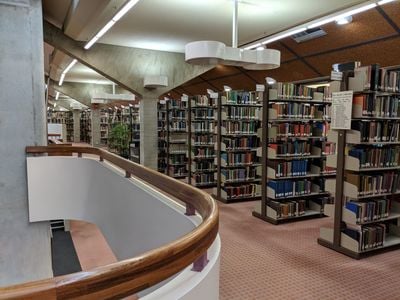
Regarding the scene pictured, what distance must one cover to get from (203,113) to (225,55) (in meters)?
3.43

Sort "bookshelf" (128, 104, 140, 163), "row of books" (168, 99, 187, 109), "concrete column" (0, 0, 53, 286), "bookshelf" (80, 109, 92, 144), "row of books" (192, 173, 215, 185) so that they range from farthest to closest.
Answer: "bookshelf" (80, 109, 92, 144) < "bookshelf" (128, 104, 140, 163) < "row of books" (168, 99, 187, 109) < "row of books" (192, 173, 215, 185) < "concrete column" (0, 0, 53, 286)

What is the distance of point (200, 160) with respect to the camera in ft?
25.8

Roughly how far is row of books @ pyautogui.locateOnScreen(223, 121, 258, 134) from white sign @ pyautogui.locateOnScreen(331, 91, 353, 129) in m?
2.74

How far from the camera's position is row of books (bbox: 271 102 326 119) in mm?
5160

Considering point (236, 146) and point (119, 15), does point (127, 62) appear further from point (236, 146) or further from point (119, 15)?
point (236, 146)

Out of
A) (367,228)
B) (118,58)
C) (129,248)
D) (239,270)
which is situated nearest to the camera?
(129,248)

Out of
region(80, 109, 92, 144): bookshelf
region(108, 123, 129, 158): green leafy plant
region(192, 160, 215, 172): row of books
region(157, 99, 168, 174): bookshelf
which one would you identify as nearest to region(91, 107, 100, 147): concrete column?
region(80, 109, 92, 144): bookshelf

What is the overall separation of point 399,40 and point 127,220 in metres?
5.72

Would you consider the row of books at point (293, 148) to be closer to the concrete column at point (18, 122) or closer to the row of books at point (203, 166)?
the row of books at point (203, 166)

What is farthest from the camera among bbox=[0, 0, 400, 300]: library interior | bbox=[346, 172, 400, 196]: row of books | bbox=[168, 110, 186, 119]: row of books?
bbox=[168, 110, 186, 119]: row of books

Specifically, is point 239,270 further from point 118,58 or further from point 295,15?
point 118,58

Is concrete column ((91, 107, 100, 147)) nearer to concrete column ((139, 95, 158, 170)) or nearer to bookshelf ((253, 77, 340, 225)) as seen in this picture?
concrete column ((139, 95, 158, 170))

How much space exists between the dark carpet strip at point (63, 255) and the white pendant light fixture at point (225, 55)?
13.6 ft

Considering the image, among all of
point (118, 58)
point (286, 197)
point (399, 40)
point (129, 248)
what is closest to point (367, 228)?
point (286, 197)
